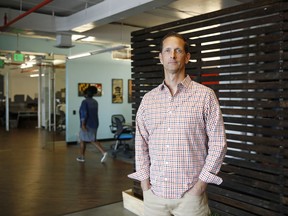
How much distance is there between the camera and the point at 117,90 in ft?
37.9

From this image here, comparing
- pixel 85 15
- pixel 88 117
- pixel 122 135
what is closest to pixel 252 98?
pixel 85 15

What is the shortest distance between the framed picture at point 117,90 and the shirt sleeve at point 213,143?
9634mm

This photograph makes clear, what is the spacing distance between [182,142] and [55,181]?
4.63m

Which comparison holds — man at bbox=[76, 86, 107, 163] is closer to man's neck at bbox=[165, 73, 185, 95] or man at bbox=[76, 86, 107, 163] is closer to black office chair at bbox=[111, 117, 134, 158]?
black office chair at bbox=[111, 117, 134, 158]

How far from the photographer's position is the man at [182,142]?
75.4 inches

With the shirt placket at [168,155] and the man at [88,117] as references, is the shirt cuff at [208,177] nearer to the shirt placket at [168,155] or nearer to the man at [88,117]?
the shirt placket at [168,155]

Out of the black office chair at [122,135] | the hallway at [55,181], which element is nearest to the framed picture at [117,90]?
the black office chair at [122,135]

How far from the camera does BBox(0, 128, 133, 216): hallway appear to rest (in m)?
4.69

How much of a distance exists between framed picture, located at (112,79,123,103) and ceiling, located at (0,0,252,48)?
324 centimetres

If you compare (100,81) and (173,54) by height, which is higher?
(100,81)

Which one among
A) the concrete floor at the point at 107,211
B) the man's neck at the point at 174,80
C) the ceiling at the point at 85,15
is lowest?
the concrete floor at the point at 107,211

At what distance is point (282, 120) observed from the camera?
3025mm

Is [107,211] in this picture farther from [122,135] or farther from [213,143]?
[122,135]

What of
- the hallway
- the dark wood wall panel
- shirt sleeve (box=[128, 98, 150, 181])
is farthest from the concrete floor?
shirt sleeve (box=[128, 98, 150, 181])
